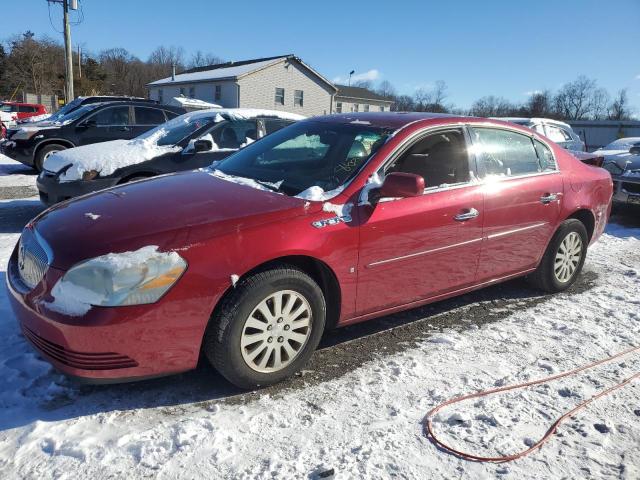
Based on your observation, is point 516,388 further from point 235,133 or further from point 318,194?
point 235,133

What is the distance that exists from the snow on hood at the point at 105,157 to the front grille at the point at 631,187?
727cm

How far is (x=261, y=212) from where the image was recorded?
291 centimetres

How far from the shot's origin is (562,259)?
15.5 feet

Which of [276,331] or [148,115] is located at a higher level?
[148,115]

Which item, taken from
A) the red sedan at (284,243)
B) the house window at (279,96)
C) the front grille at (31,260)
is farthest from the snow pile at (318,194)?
the house window at (279,96)

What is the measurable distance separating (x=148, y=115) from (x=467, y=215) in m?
9.35

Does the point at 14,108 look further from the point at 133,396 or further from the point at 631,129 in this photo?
the point at 631,129

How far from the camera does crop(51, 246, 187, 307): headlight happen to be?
2.47 m

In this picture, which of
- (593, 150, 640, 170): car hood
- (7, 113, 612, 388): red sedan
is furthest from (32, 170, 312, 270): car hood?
(593, 150, 640, 170): car hood

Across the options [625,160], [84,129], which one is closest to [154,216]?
[625,160]

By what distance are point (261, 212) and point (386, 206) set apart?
868mm

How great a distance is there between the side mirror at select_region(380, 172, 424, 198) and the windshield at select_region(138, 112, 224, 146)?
4383 mm

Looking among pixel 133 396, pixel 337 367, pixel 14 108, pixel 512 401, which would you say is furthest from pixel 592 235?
pixel 14 108

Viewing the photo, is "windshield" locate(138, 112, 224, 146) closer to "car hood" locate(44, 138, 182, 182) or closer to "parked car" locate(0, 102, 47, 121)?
"car hood" locate(44, 138, 182, 182)
